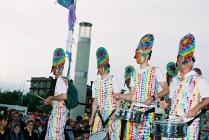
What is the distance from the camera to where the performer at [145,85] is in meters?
6.15

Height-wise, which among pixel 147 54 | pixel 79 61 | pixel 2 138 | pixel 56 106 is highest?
pixel 79 61

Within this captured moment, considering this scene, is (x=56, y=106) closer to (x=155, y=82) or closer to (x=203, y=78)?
(x=155, y=82)

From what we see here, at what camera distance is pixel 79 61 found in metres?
21.4

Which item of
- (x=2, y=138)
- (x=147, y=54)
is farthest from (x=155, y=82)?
(x=2, y=138)

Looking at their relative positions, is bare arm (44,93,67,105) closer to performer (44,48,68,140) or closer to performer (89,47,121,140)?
performer (44,48,68,140)

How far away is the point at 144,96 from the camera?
624 centimetres

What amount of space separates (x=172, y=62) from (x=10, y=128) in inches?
187

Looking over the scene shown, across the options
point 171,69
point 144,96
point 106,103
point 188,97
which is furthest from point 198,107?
point 171,69

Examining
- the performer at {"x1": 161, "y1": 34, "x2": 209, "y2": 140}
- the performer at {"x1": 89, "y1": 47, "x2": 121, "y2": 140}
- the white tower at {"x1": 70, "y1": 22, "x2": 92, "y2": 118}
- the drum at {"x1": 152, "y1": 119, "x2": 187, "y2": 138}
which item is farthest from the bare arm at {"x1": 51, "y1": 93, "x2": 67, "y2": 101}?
the white tower at {"x1": 70, "y1": 22, "x2": 92, "y2": 118}

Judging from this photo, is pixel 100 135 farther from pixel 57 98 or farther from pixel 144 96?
pixel 57 98

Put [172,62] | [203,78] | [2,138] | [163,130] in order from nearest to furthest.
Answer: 1. [163,130]
2. [203,78]
3. [172,62]
4. [2,138]

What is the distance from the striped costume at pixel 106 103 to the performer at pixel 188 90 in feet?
5.81

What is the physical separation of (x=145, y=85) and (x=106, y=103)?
1.25 metres

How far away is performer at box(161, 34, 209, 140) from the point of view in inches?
207
